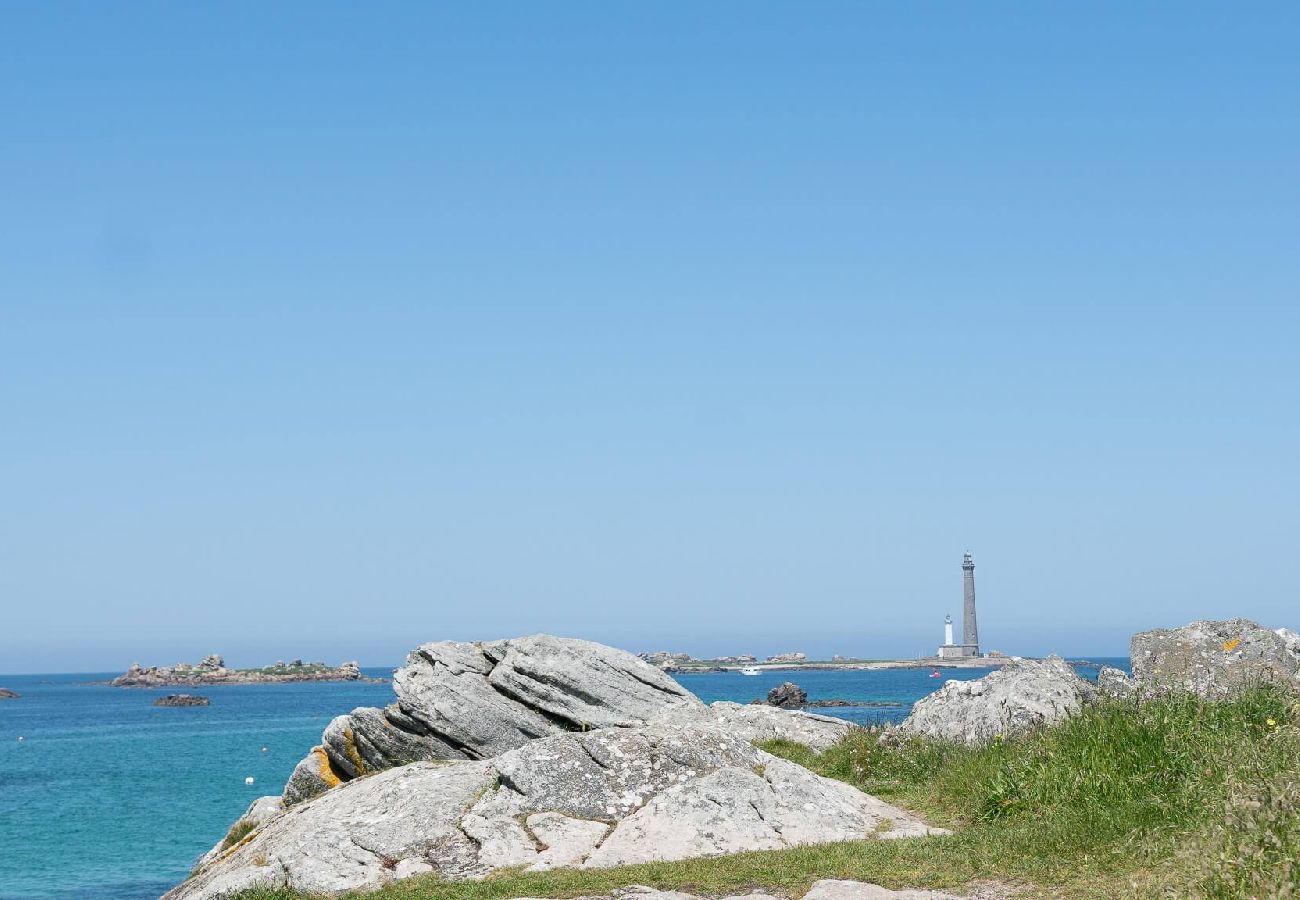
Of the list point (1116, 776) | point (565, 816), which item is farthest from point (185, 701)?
point (1116, 776)

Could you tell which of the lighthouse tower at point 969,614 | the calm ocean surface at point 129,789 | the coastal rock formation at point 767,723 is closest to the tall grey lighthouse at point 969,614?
the lighthouse tower at point 969,614

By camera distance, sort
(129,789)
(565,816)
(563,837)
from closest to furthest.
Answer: (563,837), (565,816), (129,789)

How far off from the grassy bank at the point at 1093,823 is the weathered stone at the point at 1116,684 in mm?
1146

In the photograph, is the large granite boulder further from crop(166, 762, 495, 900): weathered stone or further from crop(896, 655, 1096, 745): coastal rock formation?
crop(166, 762, 495, 900): weathered stone

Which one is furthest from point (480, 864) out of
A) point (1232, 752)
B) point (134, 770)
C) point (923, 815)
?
point (134, 770)

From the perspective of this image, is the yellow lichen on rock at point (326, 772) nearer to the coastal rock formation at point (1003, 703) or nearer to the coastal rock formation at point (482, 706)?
the coastal rock formation at point (482, 706)

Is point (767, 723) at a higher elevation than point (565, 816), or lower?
higher

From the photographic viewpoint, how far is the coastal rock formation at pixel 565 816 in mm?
14914

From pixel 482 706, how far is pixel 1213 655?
1276cm

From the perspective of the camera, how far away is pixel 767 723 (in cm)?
2359

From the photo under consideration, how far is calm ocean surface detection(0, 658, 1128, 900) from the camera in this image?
3828 cm

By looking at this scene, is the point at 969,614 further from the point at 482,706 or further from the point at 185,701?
the point at 482,706

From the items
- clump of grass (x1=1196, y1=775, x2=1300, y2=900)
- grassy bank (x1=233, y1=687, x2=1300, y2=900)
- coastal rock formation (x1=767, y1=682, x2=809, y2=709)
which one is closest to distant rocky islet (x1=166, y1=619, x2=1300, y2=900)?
grassy bank (x1=233, y1=687, x2=1300, y2=900)

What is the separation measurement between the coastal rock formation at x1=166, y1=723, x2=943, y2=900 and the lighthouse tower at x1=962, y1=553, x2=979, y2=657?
18409 cm
